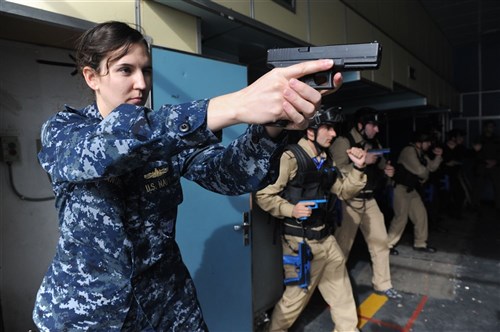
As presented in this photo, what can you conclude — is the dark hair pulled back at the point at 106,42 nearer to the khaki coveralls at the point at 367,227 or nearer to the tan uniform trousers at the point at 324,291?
the tan uniform trousers at the point at 324,291

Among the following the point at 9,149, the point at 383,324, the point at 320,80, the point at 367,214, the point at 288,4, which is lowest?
the point at 383,324

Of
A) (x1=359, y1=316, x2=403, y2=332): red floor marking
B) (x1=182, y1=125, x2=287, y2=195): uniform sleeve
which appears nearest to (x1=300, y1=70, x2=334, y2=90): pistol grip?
(x1=182, y1=125, x2=287, y2=195): uniform sleeve

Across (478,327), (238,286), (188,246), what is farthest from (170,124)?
(478,327)

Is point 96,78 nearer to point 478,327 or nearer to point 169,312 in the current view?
point 169,312

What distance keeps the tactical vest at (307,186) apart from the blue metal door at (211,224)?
0.43 metres

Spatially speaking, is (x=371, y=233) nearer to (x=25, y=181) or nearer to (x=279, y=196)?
(x=279, y=196)

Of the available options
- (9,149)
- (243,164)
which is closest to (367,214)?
(243,164)

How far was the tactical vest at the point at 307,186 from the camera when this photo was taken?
7.75 ft

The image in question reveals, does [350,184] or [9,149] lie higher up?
[9,149]

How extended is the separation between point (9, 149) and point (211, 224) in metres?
1.44

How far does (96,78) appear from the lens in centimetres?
99

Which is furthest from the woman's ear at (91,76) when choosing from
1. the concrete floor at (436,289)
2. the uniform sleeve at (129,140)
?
the concrete floor at (436,289)

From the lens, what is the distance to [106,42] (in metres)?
0.93

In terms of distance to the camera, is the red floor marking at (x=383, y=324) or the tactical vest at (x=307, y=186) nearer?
the tactical vest at (x=307, y=186)
